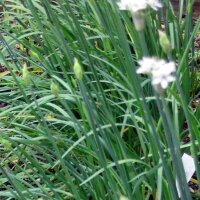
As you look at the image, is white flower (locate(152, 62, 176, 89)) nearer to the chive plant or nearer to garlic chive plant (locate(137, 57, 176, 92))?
garlic chive plant (locate(137, 57, 176, 92))

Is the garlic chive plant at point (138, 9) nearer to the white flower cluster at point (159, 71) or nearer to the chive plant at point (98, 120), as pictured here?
the white flower cluster at point (159, 71)

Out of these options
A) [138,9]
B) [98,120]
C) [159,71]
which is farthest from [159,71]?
[98,120]

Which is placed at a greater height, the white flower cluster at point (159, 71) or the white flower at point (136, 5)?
the white flower at point (136, 5)

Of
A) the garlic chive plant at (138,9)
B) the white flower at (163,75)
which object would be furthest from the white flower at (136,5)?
the white flower at (163,75)

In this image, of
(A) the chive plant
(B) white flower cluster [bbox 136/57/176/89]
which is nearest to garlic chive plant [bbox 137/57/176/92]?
(B) white flower cluster [bbox 136/57/176/89]

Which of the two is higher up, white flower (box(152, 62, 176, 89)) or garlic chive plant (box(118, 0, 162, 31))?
garlic chive plant (box(118, 0, 162, 31))

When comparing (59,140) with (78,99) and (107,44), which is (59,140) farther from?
(107,44)

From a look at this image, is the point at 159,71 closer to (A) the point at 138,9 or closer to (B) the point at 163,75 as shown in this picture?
(B) the point at 163,75
